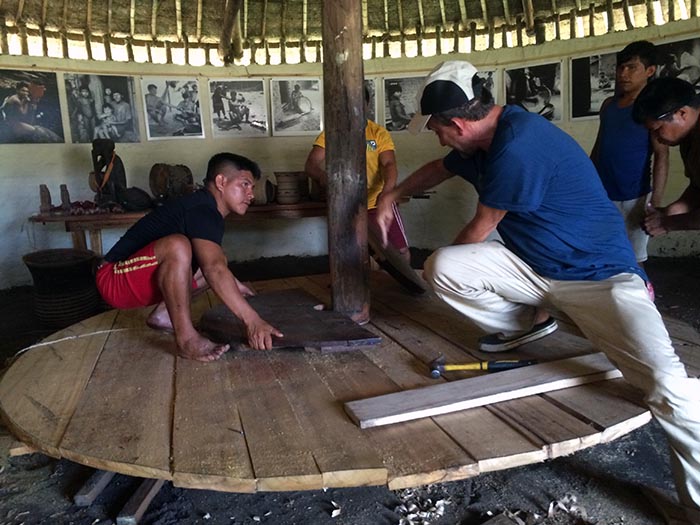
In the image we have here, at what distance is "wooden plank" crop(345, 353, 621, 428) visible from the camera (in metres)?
2.12

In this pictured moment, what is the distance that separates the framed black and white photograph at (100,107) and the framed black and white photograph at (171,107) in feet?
0.59

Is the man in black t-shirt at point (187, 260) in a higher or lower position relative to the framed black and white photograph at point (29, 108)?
lower

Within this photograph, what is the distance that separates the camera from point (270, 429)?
2.09 m

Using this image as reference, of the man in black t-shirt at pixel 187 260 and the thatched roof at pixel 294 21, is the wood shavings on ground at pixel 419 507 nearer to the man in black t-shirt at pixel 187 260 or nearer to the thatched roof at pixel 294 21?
the man in black t-shirt at pixel 187 260

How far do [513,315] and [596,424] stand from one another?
0.88m

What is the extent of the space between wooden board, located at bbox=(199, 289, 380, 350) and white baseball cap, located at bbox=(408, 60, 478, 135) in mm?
1193

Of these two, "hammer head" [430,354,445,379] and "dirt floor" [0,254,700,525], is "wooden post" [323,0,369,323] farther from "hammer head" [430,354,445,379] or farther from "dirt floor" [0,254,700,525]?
"dirt floor" [0,254,700,525]

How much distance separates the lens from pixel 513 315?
2.84m

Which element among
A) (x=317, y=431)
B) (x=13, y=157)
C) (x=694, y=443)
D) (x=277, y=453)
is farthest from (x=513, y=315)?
(x=13, y=157)

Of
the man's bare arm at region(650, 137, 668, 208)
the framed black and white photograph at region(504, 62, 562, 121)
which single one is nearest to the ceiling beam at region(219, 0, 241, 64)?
the framed black and white photograph at region(504, 62, 562, 121)

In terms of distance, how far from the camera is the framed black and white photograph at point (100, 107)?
21.2 ft

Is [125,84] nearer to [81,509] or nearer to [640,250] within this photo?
[81,509]

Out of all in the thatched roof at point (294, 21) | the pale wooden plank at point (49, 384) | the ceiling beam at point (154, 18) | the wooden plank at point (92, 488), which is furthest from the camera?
the ceiling beam at point (154, 18)

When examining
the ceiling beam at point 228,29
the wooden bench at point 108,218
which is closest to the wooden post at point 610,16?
the wooden bench at point 108,218
